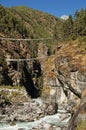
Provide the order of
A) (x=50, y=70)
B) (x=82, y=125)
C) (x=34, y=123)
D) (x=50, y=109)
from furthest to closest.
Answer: (x=50, y=70)
(x=50, y=109)
(x=34, y=123)
(x=82, y=125)

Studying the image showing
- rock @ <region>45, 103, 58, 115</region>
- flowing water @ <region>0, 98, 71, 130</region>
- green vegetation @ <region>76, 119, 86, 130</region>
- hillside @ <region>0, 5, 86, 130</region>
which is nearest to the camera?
green vegetation @ <region>76, 119, 86, 130</region>

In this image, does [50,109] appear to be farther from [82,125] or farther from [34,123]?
[82,125]

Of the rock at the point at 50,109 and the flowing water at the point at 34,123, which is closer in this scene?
the flowing water at the point at 34,123

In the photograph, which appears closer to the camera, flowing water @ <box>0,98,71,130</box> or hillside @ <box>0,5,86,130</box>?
hillside @ <box>0,5,86,130</box>

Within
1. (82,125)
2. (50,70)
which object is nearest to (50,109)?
(50,70)

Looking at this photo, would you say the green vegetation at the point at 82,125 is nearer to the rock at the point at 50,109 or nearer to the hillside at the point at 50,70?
the hillside at the point at 50,70

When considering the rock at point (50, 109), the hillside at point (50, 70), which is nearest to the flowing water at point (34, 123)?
the hillside at point (50, 70)

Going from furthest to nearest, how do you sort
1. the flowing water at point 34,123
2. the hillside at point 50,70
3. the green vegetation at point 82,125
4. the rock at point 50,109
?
the rock at point 50,109 → the flowing water at point 34,123 → the hillside at point 50,70 → the green vegetation at point 82,125

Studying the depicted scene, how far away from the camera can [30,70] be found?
142000 millimetres

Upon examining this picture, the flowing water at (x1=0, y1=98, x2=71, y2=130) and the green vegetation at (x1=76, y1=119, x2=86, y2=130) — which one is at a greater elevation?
the green vegetation at (x1=76, y1=119, x2=86, y2=130)

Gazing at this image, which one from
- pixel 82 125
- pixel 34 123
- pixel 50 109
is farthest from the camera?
pixel 50 109

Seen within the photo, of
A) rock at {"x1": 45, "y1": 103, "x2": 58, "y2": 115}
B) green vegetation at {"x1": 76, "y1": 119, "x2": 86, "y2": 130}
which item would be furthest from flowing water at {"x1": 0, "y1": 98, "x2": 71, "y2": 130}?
green vegetation at {"x1": 76, "y1": 119, "x2": 86, "y2": 130}

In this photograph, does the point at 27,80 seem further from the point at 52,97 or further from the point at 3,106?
the point at 3,106

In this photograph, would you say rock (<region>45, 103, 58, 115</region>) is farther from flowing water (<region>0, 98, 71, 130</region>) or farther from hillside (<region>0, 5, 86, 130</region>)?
flowing water (<region>0, 98, 71, 130</region>)
